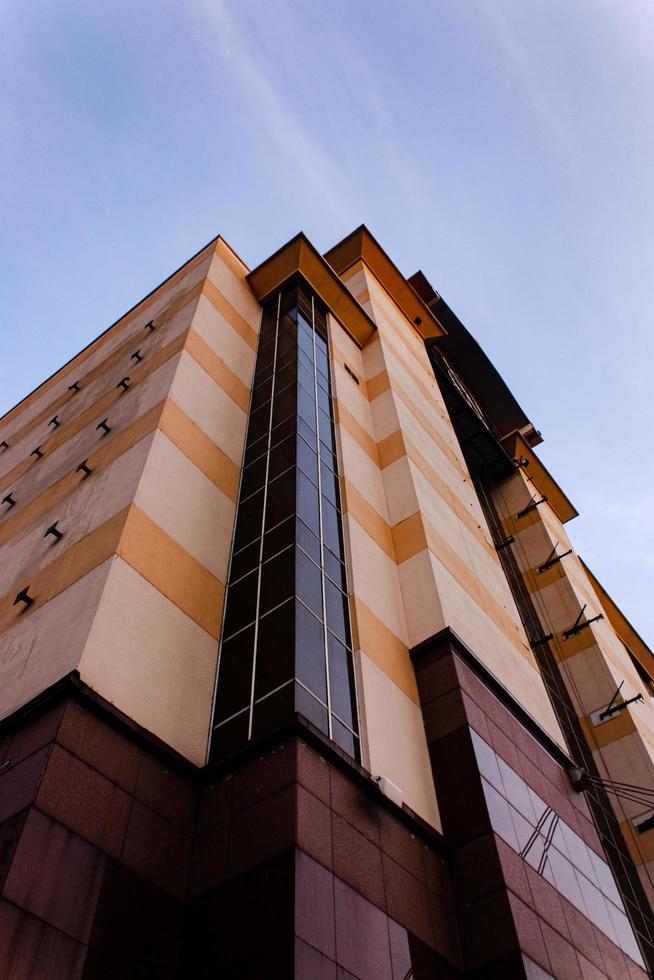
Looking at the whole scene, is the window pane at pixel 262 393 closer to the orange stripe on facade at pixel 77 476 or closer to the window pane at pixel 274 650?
the orange stripe on facade at pixel 77 476

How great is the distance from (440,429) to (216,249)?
13.0 metres

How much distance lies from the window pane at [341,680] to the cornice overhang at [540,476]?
3585 centimetres

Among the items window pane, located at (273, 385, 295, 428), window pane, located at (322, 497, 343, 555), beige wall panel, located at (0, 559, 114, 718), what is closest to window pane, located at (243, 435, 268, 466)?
window pane, located at (273, 385, 295, 428)

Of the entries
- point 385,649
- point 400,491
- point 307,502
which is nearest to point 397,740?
point 385,649

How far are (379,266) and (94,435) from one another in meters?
26.3

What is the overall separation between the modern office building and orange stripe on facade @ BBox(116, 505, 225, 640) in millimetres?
75

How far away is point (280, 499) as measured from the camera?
20.5m

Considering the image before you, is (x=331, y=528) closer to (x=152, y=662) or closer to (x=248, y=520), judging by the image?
(x=248, y=520)

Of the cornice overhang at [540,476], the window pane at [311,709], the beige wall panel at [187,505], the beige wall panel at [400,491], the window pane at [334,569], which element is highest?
the beige wall panel at [187,505]

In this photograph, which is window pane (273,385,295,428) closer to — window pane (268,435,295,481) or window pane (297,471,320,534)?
window pane (268,435,295,481)

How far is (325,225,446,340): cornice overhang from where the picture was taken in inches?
1780

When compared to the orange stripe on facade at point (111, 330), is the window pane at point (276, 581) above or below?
below

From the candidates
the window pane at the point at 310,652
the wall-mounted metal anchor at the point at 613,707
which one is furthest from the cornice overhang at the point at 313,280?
the window pane at the point at 310,652

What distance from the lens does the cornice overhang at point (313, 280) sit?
3516 cm
